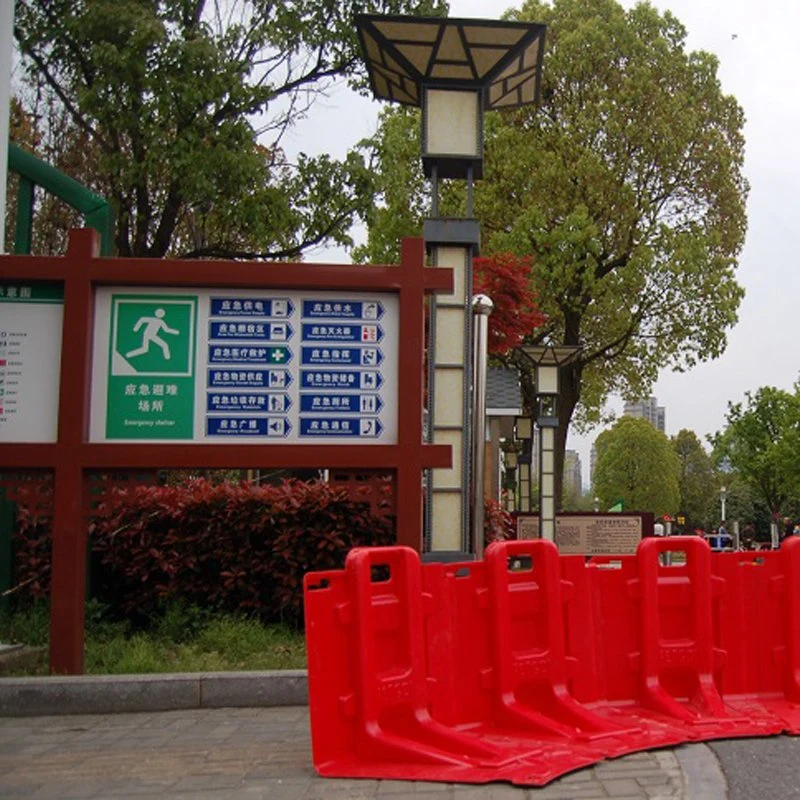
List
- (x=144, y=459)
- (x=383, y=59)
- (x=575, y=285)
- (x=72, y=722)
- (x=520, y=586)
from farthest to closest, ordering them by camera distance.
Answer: (x=575, y=285)
(x=383, y=59)
(x=144, y=459)
(x=72, y=722)
(x=520, y=586)

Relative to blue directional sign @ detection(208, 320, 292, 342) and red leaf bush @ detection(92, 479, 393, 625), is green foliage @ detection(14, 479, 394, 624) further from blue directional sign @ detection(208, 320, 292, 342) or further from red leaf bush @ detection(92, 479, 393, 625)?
blue directional sign @ detection(208, 320, 292, 342)

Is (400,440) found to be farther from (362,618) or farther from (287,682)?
(362,618)

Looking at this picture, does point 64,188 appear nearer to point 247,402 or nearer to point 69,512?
point 247,402

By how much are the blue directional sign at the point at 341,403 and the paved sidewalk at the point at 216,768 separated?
81.5 inches

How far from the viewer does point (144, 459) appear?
682 centimetres

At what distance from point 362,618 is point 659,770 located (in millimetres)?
1540

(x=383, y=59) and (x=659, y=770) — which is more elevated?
(x=383, y=59)

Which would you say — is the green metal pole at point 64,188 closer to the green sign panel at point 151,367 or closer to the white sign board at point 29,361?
the white sign board at point 29,361

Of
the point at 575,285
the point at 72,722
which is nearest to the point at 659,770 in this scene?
the point at 72,722

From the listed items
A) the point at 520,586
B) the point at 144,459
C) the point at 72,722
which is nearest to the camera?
the point at 520,586

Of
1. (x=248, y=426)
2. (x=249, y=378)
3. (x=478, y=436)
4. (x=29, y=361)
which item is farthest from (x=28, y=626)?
(x=478, y=436)

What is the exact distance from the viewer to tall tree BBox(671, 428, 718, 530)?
8819 centimetres

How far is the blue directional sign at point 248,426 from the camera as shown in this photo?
695cm

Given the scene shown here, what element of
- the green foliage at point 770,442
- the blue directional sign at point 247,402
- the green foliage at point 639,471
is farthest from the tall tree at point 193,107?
the green foliage at point 639,471
